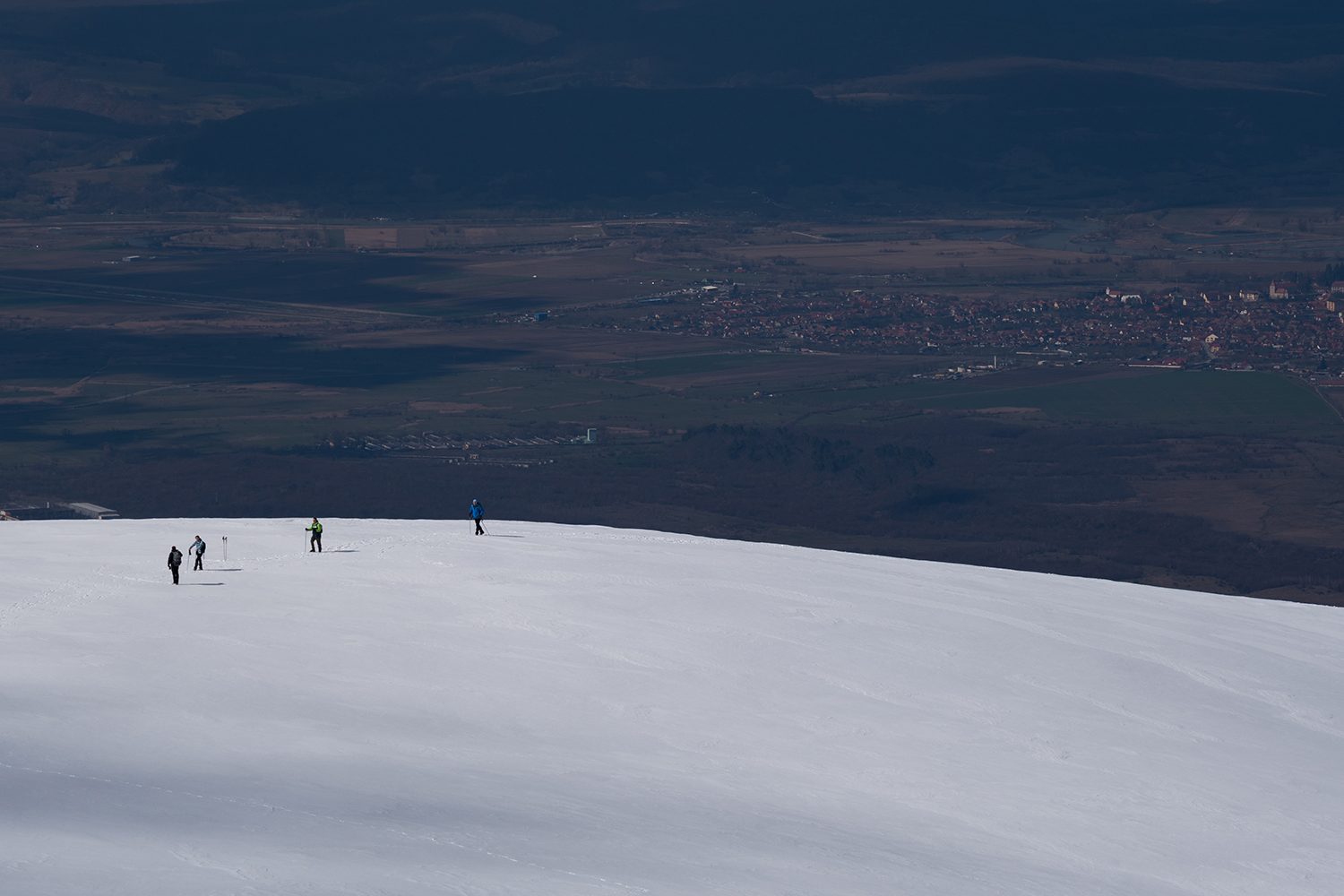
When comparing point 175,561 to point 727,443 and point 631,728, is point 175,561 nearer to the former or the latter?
point 631,728

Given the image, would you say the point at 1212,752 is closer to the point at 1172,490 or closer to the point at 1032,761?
the point at 1032,761

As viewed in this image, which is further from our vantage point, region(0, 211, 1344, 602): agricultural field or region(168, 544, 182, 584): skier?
region(0, 211, 1344, 602): agricultural field

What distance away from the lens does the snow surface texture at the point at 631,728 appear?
766 inches

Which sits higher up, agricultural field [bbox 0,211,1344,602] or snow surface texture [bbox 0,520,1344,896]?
agricultural field [bbox 0,211,1344,602]

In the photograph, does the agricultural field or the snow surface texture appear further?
the agricultural field

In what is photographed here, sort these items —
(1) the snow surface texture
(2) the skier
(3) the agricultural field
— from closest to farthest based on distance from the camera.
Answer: (1) the snow surface texture < (2) the skier < (3) the agricultural field

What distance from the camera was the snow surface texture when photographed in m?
19.5

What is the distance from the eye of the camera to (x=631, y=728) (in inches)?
1042

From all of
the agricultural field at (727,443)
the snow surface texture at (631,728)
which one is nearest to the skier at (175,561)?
the snow surface texture at (631,728)

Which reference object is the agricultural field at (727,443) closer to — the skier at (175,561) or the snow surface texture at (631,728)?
the snow surface texture at (631,728)

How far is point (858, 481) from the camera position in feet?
380

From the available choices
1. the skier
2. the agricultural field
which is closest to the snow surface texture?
the skier

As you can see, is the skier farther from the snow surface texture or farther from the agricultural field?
the agricultural field

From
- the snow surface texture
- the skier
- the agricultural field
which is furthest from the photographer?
the agricultural field
